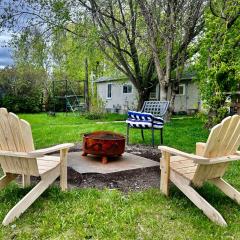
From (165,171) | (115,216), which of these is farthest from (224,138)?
(115,216)

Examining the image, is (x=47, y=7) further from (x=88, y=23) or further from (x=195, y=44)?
(x=195, y=44)

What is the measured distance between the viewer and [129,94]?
21.4 metres

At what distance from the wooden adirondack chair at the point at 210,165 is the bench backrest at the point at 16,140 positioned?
1.40m

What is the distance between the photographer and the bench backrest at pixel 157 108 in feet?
23.9

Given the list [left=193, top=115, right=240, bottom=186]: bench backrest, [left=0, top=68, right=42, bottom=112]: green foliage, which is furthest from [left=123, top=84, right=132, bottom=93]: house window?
[left=193, top=115, right=240, bottom=186]: bench backrest

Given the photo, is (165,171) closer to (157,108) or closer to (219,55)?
(157,108)

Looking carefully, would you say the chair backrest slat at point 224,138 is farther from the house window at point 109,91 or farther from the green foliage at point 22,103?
the house window at point 109,91

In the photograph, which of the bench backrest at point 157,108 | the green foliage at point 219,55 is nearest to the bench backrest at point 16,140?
the bench backrest at point 157,108

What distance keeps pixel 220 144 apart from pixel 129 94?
1855 cm

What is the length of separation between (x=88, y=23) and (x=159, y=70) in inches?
131

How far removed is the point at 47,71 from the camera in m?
24.7

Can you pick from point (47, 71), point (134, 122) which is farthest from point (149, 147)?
point (47, 71)

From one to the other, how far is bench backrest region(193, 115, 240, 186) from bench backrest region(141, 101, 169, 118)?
4088 mm

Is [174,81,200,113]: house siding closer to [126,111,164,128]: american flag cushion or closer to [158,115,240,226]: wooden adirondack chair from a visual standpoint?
[126,111,164,128]: american flag cushion
